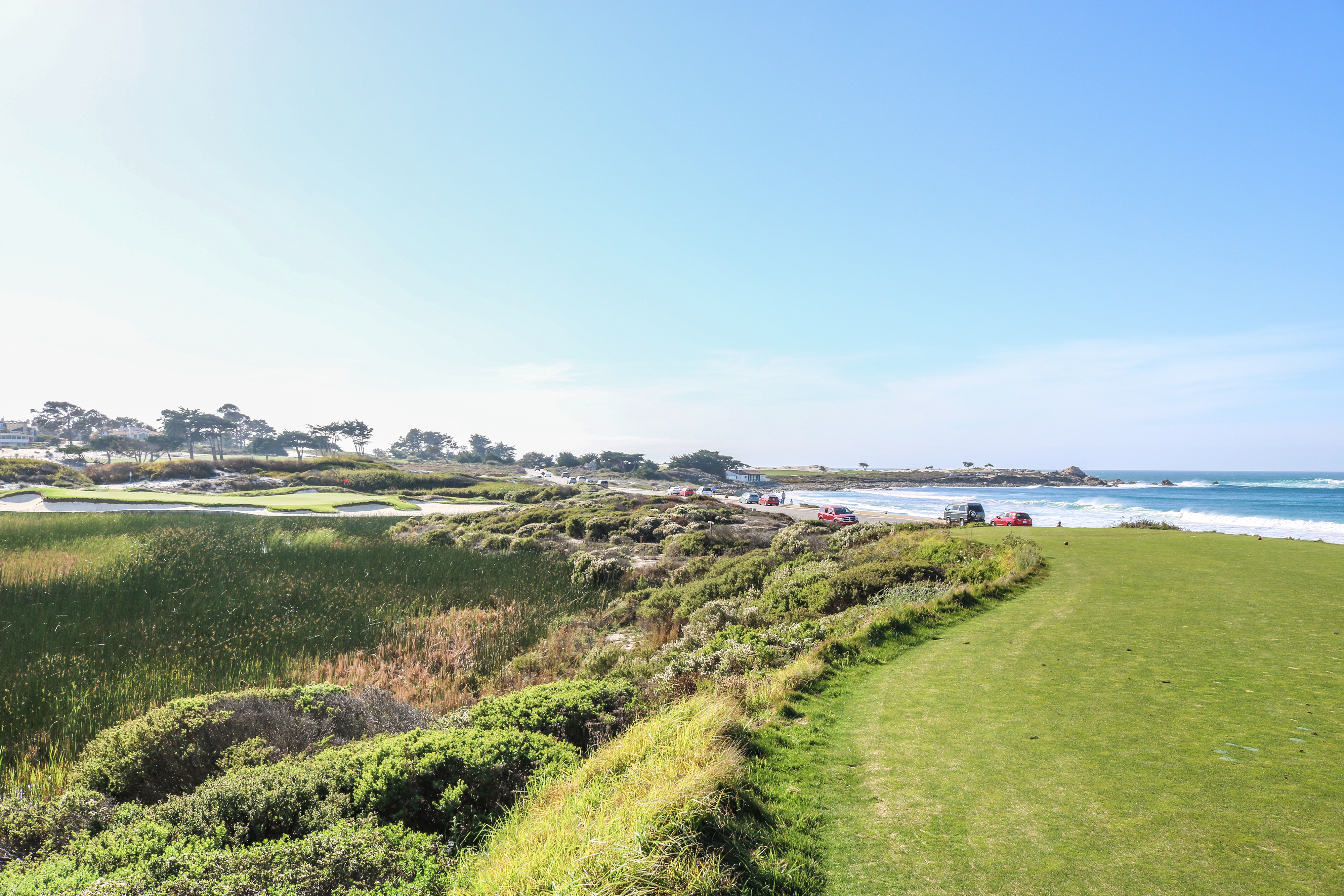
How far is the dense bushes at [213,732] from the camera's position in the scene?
609 centimetres

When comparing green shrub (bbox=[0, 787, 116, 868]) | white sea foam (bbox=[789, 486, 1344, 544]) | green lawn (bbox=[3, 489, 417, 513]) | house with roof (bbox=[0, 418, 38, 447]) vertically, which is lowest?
white sea foam (bbox=[789, 486, 1344, 544])

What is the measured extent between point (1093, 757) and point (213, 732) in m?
9.57

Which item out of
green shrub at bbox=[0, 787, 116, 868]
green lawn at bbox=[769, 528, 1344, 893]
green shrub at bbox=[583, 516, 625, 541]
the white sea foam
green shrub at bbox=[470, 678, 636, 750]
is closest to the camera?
green lawn at bbox=[769, 528, 1344, 893]

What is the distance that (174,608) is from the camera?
1346 centimetres

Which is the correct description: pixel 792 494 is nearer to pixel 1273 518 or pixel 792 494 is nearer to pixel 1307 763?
pixel 1273 518

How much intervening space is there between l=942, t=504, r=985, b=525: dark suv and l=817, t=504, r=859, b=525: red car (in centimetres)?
617

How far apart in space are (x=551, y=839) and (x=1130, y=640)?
9298 mm

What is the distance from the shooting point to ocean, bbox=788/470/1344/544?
54.3m

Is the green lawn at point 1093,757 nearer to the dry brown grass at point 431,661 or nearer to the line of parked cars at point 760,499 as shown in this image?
the dry brown grass at point 431,661

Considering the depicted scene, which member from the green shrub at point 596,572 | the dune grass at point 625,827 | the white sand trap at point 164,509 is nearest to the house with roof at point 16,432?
the white sand trap at point 164,509

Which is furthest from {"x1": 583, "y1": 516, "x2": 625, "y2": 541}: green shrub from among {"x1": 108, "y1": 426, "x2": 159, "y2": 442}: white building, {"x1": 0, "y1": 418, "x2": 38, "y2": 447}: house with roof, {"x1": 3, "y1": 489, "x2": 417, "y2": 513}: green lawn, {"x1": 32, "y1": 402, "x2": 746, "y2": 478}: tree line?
{"x1": 0, "y1": 418, "x2": 38, "y2": 447}: house with roof

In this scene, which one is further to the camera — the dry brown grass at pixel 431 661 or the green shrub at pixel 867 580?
the green shrub at pixel 867 580

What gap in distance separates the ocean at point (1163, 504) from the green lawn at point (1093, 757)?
→ 127ft

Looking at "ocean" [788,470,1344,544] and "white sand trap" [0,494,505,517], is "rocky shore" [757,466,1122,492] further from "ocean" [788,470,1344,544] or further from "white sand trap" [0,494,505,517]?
"white sand trap" [0,494,505,517]
